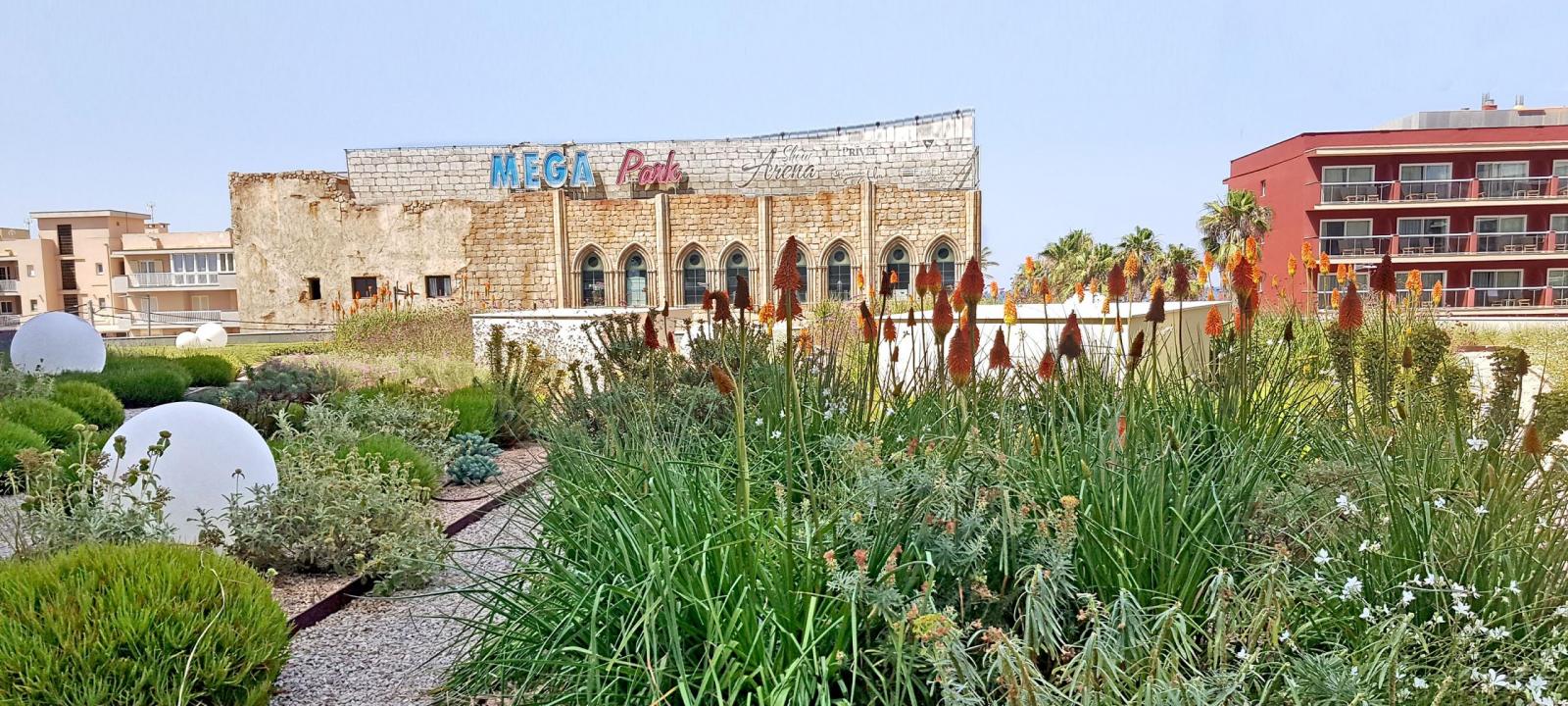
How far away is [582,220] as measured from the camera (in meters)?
26.1

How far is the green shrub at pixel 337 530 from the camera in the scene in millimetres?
3484

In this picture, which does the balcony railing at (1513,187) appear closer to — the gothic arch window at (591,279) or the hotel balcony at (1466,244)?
the hotel balcony at (1466,244)

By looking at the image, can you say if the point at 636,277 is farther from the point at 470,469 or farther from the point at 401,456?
the point at 401,456

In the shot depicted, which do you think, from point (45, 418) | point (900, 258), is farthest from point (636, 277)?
point (45, 418)

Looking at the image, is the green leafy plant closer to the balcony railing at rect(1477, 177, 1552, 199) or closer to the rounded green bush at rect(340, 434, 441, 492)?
the rounded green bush at rect(340, 434, 441, 492)

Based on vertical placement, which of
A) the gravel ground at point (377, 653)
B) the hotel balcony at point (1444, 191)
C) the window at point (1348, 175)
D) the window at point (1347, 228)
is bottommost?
the gravel ground at point (377, 653)

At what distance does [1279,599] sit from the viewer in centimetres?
184

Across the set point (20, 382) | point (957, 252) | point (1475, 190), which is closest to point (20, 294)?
point (957, 252)

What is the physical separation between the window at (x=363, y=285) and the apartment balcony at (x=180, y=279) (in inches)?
708

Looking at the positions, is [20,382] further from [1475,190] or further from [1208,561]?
[1475,190]

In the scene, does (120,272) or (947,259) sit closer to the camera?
(947,259)

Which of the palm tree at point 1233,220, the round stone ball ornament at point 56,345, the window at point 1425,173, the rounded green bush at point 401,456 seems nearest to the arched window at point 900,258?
the palm tree at point 1233,220

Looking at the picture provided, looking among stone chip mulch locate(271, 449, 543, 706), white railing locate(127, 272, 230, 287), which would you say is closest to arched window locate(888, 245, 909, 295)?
stone chip mulch locate(271, 449, 543, 706)

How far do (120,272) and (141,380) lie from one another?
4362 centimetres
